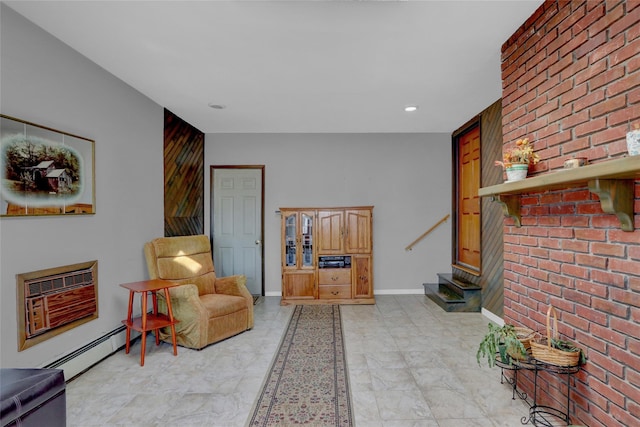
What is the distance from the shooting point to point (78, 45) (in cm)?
249

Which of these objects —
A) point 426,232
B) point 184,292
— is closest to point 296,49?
point 184,292

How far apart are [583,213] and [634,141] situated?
1.72 feet

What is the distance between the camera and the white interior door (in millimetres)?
5207

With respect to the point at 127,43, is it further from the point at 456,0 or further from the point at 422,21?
the point at 456,0

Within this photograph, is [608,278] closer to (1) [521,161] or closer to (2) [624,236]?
(2) [624,236]

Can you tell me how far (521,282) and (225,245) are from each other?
13.6 ft

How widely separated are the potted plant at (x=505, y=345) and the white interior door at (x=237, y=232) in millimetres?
3755

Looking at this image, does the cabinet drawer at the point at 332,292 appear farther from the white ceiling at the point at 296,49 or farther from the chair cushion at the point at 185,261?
the white ceiling at the point at 296,49

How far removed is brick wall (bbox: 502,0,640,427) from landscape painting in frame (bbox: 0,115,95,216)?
3419 millimetres

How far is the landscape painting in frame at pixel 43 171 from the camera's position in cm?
209

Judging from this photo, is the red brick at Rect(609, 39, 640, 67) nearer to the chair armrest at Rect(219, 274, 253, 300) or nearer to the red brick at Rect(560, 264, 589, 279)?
the red brick at Rect(560, 264, 589, 279)

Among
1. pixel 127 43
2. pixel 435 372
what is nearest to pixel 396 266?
pixel 435 372

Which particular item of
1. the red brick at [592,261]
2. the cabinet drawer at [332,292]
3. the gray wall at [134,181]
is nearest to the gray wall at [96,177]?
the gray wall at [134,181]

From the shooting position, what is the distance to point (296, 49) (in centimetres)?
253
